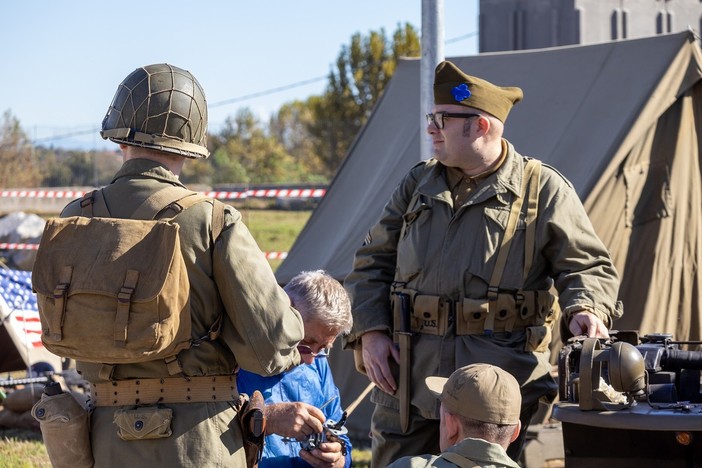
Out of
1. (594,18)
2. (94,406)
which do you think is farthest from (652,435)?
(594,18)

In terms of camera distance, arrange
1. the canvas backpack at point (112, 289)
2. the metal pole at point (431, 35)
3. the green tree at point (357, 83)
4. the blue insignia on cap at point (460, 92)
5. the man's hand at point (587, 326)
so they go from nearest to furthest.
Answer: the canvas backpack at point (112, 289) → the man's hand at point (587, 326) → the blue insignia on cap at point (460, 92) → the metal pole at point (431, 35) → the green tree at point (357, 83)

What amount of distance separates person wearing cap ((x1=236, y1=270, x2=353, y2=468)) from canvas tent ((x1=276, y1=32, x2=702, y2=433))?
308cm

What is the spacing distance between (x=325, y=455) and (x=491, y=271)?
103 cm

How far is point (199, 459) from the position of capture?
2.89 m

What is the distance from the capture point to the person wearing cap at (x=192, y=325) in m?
2.89

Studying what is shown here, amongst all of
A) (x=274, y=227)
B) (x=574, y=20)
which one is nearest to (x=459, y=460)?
(x=574, y=20)

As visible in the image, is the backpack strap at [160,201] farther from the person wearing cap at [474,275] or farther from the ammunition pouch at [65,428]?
the person wearing cap at [474,275]

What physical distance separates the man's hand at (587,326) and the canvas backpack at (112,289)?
1544mm

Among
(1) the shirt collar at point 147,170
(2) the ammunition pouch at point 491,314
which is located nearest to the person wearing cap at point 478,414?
(1) the shirt collar at point 147,170

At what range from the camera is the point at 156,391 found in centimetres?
293

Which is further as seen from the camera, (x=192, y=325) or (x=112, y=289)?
(x=192, y=325)

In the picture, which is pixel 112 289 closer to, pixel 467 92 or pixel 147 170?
pixel 147 170

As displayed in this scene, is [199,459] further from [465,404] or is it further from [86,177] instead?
[86,177]

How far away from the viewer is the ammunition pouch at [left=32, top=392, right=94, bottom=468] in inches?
114
